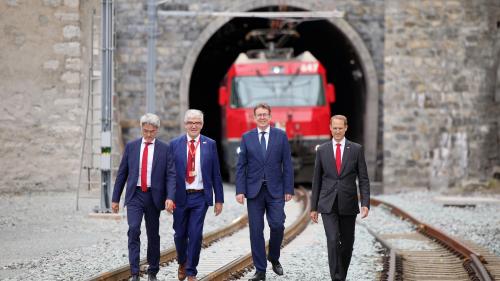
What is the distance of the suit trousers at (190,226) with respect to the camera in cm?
825

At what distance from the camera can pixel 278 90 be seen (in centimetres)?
2317

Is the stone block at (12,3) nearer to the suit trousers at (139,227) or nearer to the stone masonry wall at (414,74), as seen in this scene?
the stone masonry wall at (414,74)

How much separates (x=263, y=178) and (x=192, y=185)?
0.71 meters

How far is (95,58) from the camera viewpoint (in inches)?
771

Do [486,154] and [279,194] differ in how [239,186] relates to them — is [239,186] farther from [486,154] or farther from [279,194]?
[486,154]

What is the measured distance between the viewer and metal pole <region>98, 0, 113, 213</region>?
14.5 m

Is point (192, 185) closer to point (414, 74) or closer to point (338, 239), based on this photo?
point (338, 239)

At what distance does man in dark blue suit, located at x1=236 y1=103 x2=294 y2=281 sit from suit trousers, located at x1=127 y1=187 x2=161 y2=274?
848 millimetres

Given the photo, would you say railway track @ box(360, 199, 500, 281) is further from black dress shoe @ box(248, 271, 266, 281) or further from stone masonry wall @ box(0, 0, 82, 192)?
Result: stone masonry wall @ box(0, 0, 82, 192)

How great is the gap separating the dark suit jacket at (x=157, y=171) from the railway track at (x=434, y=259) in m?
2.15

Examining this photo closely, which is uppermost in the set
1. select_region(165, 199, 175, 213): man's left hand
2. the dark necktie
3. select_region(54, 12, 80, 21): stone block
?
select_region(54, 12, 80, 21): stone block

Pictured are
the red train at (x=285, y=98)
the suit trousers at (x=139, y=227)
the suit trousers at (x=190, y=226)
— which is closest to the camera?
the suit trousers at (x=139, y=227)

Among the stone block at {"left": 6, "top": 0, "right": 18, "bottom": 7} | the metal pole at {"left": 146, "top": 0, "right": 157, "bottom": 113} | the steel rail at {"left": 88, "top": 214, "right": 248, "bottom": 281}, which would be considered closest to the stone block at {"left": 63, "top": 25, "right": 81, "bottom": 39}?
the stone block at {"left": 6, "top": 0, "right": 18, "bottom": 7}

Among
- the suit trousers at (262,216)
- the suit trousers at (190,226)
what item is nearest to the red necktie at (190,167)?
the suit trousers at (190,226)
